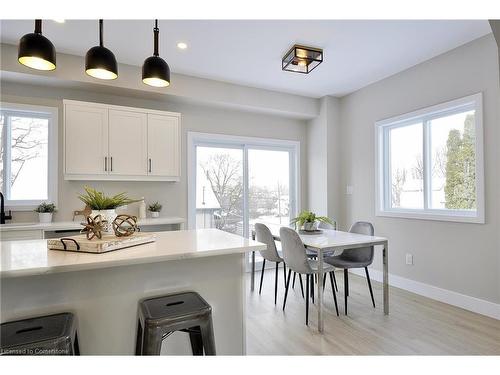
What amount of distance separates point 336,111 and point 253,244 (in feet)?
11.8

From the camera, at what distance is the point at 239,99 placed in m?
4.11

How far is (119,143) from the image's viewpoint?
11.1ft

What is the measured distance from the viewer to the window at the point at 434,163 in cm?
300

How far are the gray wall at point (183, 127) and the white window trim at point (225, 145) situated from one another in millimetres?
72

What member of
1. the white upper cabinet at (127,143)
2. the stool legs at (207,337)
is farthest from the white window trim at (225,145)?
the stool legs at (207,337)

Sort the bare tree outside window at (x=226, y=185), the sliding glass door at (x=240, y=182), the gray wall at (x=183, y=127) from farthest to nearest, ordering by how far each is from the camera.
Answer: the bare tree outside window at (x=226, y=185) → the sliding glass door at (x=240, y=182) → the gray wall at (x=183, y=127)

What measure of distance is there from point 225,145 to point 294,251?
2305mm

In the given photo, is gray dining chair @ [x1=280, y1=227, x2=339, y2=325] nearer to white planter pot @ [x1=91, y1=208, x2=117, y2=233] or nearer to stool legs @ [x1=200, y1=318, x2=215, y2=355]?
stool legs @ [x1=200, y1=318, x2=215, y2=355]

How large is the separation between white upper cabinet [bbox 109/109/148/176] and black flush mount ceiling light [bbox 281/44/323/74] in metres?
1.84

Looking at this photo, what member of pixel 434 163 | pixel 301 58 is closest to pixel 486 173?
pixel 434 163

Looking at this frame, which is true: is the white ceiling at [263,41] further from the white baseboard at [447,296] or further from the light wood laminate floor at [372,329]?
the light wood laminate floor at [372,329]

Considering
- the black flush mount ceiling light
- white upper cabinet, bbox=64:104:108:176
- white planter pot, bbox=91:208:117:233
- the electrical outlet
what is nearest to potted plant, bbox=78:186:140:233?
white planter pot, bbox=91:208:117:233

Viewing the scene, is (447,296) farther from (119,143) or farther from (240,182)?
(119,143)
